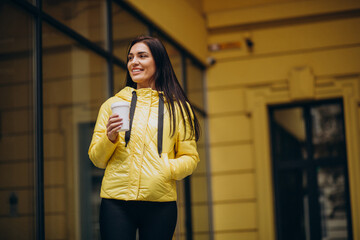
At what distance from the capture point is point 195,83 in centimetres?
909

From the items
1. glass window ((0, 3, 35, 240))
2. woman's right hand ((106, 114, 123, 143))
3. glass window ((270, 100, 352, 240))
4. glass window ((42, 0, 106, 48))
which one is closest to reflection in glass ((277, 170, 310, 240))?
glass window ((270, 100, 352, 240))

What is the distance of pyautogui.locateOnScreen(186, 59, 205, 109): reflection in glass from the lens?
875cm

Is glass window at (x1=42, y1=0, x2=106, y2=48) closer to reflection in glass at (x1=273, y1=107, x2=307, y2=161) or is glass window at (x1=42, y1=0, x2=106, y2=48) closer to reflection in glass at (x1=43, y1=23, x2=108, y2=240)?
reflection in glass at (x1=43, y1=23, x2=108, y2=240)

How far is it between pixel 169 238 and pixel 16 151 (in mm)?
1945

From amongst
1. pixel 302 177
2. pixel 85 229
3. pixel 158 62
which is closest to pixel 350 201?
pixel 302 177

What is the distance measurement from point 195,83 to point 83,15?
12.1ft

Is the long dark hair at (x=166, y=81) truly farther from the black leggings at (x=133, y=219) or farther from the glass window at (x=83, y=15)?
the glass window at (x=83, y=15)

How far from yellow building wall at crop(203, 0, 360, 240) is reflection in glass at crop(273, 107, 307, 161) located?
0.81ft

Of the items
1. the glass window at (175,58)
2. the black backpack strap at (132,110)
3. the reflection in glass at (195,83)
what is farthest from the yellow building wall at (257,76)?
the black backpack strap at (132,110)

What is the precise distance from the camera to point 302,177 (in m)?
9.02

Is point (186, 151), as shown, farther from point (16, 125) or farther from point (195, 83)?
point (195, 83)

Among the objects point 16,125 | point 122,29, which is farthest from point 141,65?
point 122,29

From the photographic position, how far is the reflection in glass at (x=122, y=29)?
630cm

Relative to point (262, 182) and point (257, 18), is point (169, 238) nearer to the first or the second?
point (262, 182)
